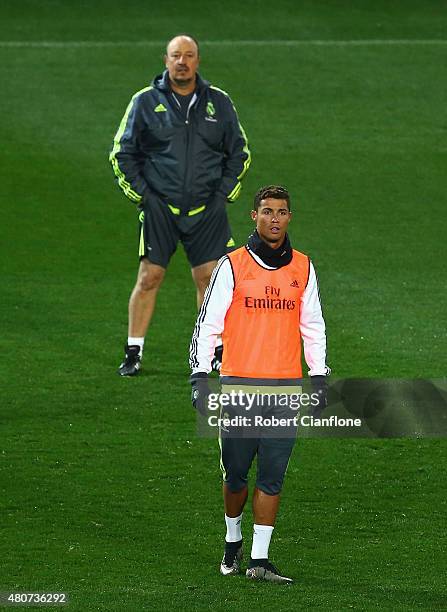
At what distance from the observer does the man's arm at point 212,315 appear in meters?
7.04

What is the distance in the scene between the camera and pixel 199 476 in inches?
341

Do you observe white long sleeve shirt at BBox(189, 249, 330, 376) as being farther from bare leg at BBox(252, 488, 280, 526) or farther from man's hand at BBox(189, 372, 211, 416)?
bare leg at BBox(252, 488, 280, 526)

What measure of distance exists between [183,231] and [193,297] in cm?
226

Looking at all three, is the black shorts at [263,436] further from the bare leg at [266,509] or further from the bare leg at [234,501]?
the bare leg at [234,501]

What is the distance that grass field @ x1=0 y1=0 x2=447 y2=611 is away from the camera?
24.3 feet

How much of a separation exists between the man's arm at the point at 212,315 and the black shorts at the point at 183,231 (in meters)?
3.63

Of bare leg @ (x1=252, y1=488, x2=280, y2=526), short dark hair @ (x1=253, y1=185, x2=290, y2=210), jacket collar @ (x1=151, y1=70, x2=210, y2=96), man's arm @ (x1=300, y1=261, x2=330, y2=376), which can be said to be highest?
jacket collar @ (x1=151, y1=70, x2=210, y2=96)

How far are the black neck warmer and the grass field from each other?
4.91 ft

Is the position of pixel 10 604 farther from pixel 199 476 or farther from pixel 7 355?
pixel 7 355

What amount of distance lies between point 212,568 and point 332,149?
10.8m

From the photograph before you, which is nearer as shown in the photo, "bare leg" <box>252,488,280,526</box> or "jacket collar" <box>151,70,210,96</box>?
"bare leg" <box>252,488,280,526</box>

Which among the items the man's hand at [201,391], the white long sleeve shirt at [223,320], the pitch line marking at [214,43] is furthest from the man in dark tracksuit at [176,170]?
the pitch line marking at [214,43]

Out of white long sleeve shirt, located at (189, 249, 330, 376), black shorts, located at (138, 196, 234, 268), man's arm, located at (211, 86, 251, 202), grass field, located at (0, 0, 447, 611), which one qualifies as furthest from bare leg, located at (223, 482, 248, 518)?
man's arm, located at (211, 86, 251, 202)

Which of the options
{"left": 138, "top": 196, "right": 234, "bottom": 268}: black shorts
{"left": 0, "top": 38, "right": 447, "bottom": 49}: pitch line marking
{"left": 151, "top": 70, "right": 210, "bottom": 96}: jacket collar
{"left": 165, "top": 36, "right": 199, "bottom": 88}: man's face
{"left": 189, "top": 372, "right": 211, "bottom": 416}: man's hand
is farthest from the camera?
{"left": 0, "top": 38, "right": 447, "bottom": 49}: pitch line marking
